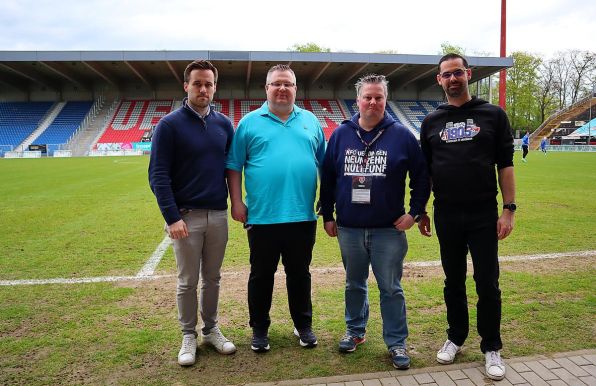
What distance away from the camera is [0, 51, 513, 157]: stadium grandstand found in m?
36.5

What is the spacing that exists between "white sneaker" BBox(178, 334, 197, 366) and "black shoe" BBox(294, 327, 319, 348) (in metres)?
0.79

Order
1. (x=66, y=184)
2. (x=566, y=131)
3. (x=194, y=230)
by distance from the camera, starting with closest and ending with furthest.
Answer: (x=194, y=230) < (x=66, y=184) < (x=566, y=131)

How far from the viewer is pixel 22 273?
16.8 feet

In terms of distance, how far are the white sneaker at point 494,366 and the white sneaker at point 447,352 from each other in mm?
207

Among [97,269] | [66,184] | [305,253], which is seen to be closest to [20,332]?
[97,269]

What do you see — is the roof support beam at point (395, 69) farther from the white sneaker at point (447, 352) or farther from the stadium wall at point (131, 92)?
the white sneaker at point (447, 352)

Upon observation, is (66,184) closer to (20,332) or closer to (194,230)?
(20,332)

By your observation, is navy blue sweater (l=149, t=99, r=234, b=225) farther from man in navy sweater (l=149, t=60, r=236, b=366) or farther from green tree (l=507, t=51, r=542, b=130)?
green tree (l=507, t=51, r=542, b=130)

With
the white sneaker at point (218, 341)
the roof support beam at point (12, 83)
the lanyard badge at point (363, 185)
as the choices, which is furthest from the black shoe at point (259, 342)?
the roof support beam at point (12, 83)

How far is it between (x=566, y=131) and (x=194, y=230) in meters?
56.2

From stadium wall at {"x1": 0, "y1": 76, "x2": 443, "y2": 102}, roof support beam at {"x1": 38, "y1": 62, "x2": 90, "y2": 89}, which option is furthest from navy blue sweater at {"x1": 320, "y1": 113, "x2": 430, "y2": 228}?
stadium wall at {"x1": 0, "y1": 76, "x2": 443, "y2": 102}

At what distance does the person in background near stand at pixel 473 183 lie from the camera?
2.94 metres

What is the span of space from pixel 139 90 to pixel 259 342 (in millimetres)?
47826

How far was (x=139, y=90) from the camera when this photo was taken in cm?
4666
